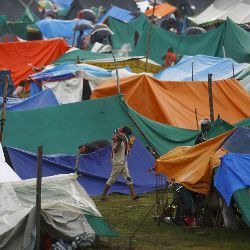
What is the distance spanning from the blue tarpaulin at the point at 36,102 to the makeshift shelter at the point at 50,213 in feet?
29.2

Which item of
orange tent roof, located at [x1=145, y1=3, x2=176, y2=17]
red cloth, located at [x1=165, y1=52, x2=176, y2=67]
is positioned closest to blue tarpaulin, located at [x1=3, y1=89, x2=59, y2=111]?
red cloth, located at [x1=165, y1=52, x2=176, y2=67]

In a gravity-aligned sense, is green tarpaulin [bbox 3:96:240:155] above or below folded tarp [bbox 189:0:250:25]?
below

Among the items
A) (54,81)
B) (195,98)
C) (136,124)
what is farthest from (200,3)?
(136,124)

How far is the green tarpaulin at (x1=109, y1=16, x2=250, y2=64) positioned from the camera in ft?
97.5

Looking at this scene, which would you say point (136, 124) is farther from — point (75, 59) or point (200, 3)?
point (200, 3)

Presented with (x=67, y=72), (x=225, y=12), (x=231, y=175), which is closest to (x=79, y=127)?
(x=231, y=175)

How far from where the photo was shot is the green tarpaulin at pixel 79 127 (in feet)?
58.3

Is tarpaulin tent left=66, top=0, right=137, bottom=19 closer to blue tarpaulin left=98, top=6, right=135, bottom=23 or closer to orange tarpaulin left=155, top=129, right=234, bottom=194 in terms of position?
blue tarpaulin left=98, top=6, right=135, bottom=23

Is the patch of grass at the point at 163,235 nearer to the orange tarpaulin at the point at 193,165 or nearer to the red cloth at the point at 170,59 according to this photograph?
the orange tarpaulin at the point at 193,165

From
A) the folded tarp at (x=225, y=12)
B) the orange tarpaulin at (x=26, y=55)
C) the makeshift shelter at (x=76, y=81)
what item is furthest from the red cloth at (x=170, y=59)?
the folded tarp at (x=225, y=12)

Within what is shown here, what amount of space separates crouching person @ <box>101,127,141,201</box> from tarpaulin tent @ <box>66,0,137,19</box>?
104 ft

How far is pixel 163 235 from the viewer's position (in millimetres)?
13312

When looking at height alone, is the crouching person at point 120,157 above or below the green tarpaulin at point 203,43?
below

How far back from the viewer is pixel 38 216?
11.1m
